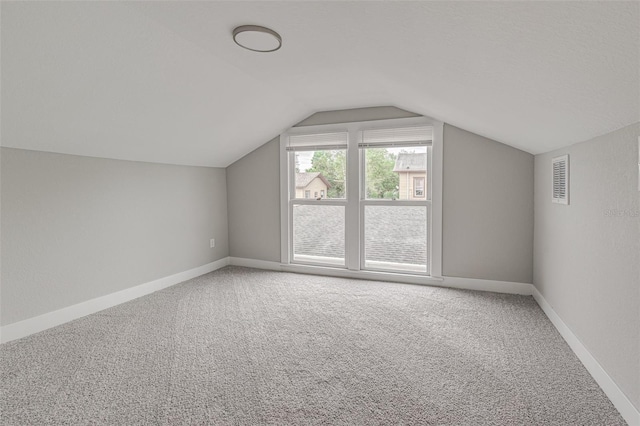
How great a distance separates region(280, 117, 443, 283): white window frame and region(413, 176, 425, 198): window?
0.24ft

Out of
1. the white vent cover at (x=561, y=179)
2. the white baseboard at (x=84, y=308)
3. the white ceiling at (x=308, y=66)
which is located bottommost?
the white baseboard at (x=84, y=308)

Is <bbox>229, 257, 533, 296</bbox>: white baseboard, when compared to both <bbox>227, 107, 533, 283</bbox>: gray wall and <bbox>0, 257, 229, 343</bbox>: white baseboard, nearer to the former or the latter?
<bbox>227, 107, 533, 283</bbox>: gray wall

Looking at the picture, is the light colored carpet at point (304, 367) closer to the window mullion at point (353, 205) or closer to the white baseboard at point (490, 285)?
the white baseboard at point (490, 285)

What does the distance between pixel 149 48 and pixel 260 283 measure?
2823mm

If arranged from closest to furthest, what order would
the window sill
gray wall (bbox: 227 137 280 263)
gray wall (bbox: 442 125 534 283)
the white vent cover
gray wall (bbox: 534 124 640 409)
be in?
1. gray wall (bbox: 534 124 640 409)
2. the white vent cover
3. gray wall (bbox: 442 125 534 283)
4. the window sill
5. gray wall (bbox: 227 137 280 263)

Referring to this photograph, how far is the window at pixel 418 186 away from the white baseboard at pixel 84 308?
3.00 meters

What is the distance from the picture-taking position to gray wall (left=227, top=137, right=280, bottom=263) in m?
4.86

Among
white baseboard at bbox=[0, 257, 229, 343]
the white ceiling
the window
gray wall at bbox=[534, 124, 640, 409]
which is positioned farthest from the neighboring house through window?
white baseboard at bbox=[0, 257, 229, 343]

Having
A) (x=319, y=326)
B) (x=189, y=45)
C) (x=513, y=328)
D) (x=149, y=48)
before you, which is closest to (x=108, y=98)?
(x=149, y=48)

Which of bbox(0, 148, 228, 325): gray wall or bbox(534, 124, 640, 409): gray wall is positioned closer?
bbox(534, 124, 640, 409): gray wall

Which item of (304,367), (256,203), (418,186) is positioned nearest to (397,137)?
(418,186)

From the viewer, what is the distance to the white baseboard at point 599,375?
5.69ft

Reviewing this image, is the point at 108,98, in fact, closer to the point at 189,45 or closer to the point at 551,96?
the point at 189,45

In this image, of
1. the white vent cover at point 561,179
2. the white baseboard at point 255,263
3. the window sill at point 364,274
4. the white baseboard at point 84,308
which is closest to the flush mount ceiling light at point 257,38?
the white vent cover at point 561,179
